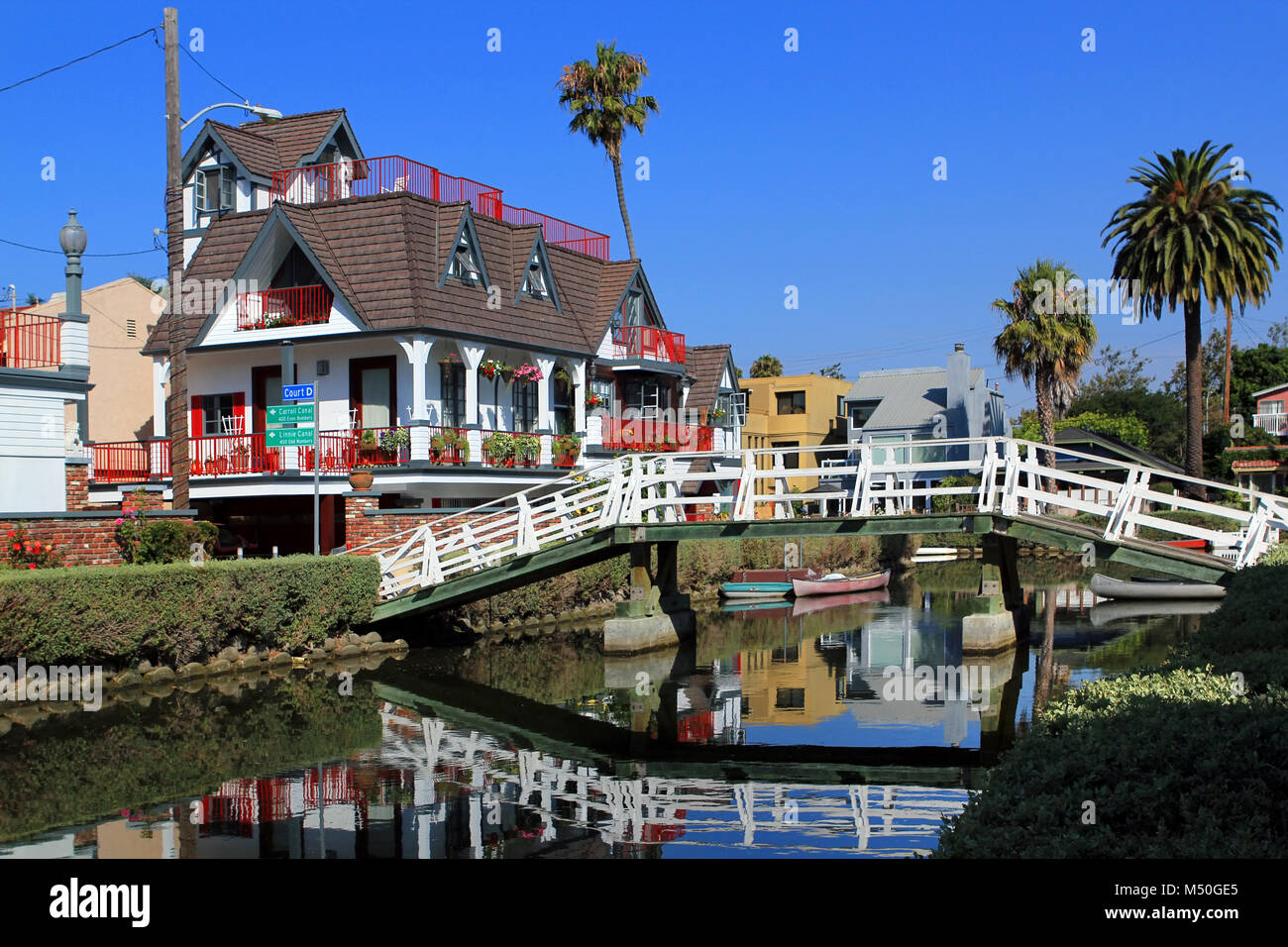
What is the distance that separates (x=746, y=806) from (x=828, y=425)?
196 ft

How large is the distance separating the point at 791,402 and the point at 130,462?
4194cm

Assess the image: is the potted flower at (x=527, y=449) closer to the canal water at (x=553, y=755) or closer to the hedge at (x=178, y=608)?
the canal water at (x=553, y=755)

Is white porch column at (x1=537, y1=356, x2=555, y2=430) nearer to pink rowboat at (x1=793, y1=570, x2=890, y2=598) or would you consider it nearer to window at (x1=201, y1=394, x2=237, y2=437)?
window at (x1=201, y1=394, x2=237, y2=437)

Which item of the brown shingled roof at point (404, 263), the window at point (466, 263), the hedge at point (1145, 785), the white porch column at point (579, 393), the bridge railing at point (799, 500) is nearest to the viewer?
the hedge at point (1145, 785)

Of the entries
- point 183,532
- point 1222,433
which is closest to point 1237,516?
point 183,532

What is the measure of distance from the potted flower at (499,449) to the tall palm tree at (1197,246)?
26.1m

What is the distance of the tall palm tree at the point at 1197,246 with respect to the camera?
46.0 m

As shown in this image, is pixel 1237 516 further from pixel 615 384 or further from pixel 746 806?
pixel 615 384

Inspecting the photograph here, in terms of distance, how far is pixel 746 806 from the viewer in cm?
1345

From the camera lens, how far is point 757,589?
1528 inches

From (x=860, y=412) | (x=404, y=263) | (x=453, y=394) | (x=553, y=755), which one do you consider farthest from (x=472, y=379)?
(x=860, y=412)

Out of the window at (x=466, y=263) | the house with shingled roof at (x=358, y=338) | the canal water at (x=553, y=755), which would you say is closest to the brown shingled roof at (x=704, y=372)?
the house with shingled roof at (x=358, y=338)

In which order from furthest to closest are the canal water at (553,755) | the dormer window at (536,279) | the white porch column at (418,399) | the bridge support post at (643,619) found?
the dormer window at (536,279)
the white porch column at (418,399)
the bridge support post at (643,619)
the canal water at (553,755)

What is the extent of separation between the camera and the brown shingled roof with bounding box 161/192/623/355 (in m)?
32.9
